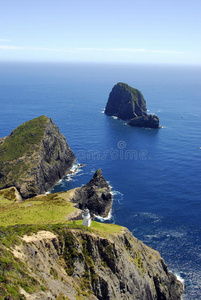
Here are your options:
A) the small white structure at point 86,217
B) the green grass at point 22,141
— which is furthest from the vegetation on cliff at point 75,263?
the green grass at point 22,141

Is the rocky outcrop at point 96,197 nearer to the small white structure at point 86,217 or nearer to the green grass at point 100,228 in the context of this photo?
the green grass at point 100,228

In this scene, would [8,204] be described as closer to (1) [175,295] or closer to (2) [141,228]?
(2) [141,228]

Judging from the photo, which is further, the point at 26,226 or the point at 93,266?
the point at 26,226

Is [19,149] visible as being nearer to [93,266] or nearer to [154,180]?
Result: [154,180]

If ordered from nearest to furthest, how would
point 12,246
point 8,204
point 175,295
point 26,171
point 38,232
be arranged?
point 12,246, point 38,232, point 175,295, point 8,204, point 26,171

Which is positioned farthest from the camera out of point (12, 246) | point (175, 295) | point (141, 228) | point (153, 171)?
point (153, 171)

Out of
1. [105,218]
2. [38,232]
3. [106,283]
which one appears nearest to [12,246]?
[38,232]

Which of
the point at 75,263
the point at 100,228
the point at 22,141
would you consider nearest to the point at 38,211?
the point at 100,228
